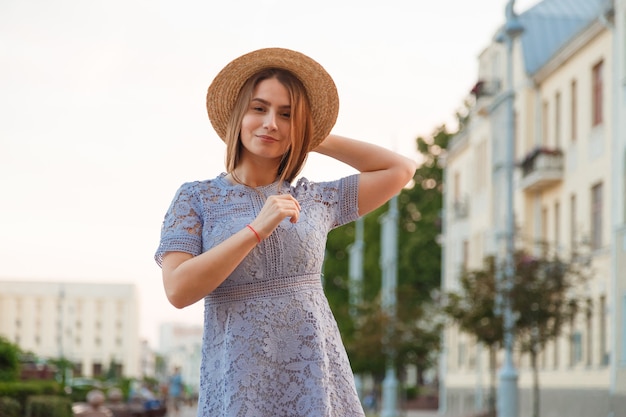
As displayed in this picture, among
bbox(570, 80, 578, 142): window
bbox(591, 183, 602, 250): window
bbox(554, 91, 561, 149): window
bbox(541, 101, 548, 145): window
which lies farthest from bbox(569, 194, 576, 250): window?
bbox(541, 101, 548, 145): window

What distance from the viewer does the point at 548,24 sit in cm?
4575

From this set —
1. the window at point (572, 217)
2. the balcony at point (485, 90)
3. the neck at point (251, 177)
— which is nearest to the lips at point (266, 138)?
the neck at point (251, 177)

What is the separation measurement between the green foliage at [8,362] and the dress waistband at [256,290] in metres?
21.4

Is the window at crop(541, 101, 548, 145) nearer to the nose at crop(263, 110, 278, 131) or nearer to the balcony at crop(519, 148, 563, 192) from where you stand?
the balcony at crop(519, 148, 563, 192)

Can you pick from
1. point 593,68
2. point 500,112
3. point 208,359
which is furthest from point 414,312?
point 208,359

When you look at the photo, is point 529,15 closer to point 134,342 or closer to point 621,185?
point 621,185

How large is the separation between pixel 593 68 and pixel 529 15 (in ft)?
33.1

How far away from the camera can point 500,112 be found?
48562 millimetres

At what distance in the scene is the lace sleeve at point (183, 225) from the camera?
12.5 ft

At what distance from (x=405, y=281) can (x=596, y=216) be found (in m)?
35.4

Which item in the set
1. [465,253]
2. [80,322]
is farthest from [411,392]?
[80,322]

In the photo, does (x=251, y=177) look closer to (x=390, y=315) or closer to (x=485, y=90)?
(x=390, y=315)

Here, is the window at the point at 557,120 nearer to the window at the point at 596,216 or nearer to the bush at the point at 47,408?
the window at the point at 596,216

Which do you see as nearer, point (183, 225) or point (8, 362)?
point (183, 225)
